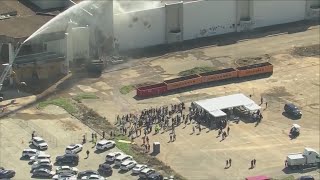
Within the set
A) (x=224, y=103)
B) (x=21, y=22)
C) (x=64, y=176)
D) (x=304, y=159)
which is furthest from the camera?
(x=21, y=22)

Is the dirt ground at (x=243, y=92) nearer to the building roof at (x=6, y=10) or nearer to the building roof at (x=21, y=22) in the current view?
the building roof at (x=21, y=22)

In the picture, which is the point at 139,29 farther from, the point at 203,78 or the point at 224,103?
the point at 224,103

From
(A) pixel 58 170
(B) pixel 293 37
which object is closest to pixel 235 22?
(B) pixel 293 37

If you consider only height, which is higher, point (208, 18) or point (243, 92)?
point (208, 18)

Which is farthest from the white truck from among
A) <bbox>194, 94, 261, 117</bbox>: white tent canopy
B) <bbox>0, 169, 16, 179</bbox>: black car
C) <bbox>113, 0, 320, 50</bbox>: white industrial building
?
<bbox>113, 0, 320, 50</bbox>: white industrial building

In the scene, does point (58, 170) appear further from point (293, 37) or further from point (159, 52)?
point (293, 37)

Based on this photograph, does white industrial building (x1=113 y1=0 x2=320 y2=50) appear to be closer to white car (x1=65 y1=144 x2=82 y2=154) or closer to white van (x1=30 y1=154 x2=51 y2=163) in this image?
white car (x1=65 y1=144 x2=82 y2=154)

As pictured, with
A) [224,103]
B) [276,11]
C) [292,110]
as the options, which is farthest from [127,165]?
[276,11]
